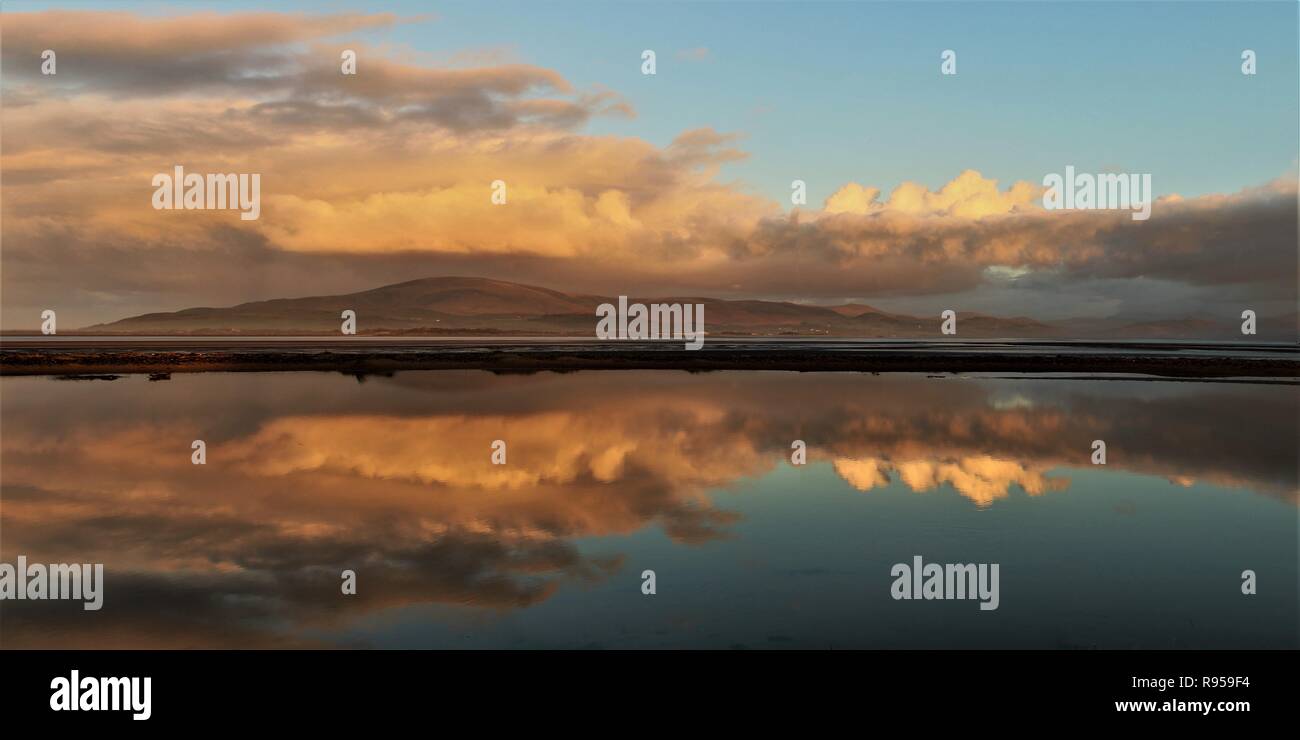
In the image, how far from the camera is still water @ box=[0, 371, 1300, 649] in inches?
357

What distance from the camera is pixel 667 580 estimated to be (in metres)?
10.8

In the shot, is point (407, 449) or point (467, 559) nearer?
point (467, 559)

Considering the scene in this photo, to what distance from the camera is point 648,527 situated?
44.5ft

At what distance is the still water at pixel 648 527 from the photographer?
908 centimetres

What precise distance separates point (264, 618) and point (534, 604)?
3359 millimetres

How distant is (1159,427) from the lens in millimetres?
27062
